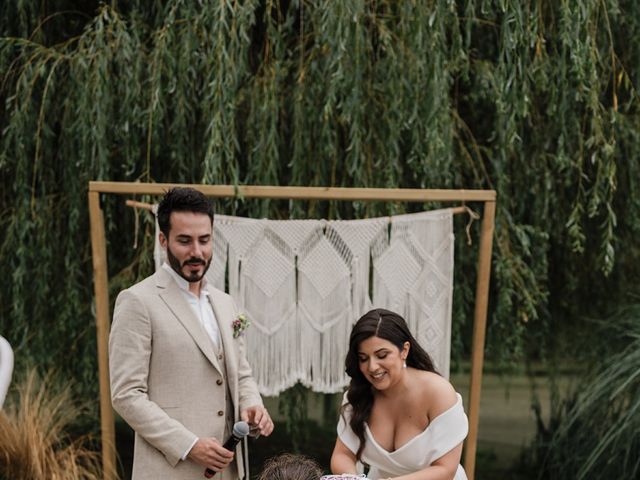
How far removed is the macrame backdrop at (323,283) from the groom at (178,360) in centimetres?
109

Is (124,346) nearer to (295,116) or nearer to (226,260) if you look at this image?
(226,260)

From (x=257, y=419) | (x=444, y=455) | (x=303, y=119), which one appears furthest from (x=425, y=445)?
(x=303, y=119)

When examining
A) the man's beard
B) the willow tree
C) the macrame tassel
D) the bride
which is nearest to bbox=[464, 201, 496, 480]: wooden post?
the willow tree

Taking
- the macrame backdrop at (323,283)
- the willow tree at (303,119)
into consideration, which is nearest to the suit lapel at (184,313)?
the macrame backdrop at (323,283)

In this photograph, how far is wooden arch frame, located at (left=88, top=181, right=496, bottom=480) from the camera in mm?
4094

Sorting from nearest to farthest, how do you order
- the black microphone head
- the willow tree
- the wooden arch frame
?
the black microphone head, the wooden arch frame, the willow tree

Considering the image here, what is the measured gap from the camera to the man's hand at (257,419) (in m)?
3.28

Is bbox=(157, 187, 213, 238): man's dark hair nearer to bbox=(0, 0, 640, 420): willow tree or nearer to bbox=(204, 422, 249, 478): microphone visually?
bbox=(204, 422, 249, 478): microphone

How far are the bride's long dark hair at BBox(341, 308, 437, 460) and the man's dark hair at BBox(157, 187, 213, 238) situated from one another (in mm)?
633

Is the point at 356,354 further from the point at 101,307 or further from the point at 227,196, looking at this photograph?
the point at 101,307

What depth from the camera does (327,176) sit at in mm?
5113

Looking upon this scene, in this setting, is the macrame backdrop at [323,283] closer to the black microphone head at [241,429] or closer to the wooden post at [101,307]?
the wooden post at [101,307]

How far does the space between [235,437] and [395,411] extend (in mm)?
545

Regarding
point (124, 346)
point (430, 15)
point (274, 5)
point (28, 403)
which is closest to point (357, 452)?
point (124, 346)
